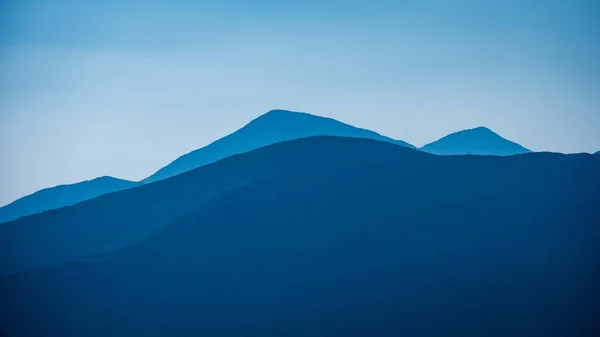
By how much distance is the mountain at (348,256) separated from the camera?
73.4 metres

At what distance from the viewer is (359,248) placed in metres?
84.1

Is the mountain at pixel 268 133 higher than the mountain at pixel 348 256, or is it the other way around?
the mountain at pixel 268 133

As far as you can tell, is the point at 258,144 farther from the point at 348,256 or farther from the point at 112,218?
the point at 348,256

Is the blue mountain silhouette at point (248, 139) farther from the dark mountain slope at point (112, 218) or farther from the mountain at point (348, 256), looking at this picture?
the mountain at point (348, 256)

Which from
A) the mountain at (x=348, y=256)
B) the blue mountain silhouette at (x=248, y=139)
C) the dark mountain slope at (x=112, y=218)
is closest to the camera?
the mountain at (x=348, y=256)

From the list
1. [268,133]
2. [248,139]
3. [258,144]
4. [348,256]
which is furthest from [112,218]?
[248,139]

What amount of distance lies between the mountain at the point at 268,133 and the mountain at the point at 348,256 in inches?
3127

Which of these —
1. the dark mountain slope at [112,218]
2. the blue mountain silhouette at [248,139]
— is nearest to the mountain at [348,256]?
the dark mountain slope at [112,218]

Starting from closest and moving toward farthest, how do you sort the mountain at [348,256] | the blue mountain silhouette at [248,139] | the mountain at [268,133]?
the mountain at [348,256], the mountain at [268,133], the blue mountain silhouette at [248,139]

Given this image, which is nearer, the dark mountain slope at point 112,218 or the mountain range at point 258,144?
the dark mountain slope at point 112,218

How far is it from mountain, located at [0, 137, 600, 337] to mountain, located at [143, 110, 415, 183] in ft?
261

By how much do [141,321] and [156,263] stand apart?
Answer: 11.2 metres

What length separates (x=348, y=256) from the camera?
272 ft

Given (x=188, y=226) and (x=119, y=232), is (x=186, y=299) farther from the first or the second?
(x=119, y=232)
